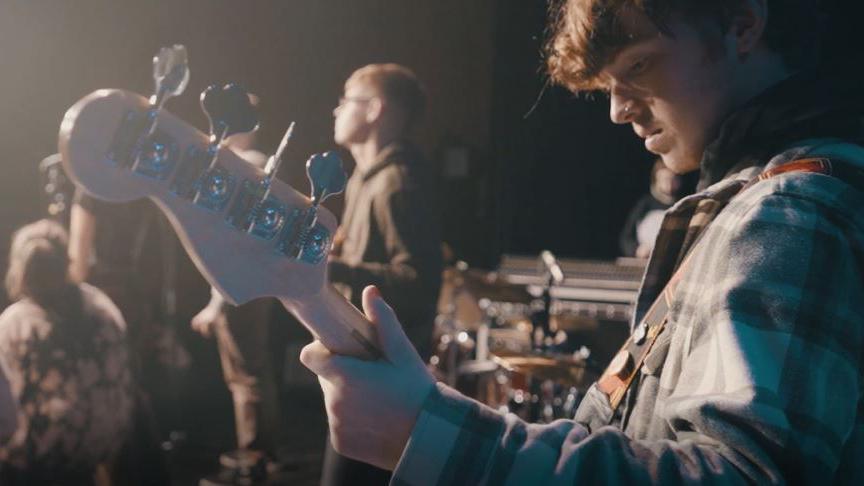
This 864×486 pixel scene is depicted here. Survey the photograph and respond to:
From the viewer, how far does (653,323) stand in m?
1.31

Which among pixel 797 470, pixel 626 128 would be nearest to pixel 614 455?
pixel 797 470

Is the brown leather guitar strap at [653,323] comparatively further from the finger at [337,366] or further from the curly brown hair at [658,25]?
the finger at [337,366]

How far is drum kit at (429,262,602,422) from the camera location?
143 inches

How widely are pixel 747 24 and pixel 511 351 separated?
280 cm

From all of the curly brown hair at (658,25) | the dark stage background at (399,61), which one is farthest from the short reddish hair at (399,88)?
the dark stage background at (399,61)

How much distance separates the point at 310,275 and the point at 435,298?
2.18m

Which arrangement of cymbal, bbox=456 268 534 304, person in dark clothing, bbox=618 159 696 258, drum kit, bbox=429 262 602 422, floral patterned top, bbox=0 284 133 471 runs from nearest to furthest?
floral patterned top, bbox=0 284 133 471
drum kit, bbox=429 262 602 422
person in dark clothing, bbox=618 159 696 258
cymbal, bbox=456 268 534 304

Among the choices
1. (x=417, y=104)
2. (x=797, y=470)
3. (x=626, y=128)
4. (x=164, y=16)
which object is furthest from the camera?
(x=626, y=128)

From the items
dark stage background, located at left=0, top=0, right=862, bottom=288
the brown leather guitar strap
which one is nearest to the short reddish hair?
the brown leather guitar strap

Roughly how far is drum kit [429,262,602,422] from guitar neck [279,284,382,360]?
2409 mm

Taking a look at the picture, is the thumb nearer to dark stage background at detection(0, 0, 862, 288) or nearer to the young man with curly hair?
the young man with curly hair

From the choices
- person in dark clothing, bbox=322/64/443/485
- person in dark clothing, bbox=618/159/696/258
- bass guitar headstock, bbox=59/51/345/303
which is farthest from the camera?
person in dark clothing, bbox=618/159/696/258

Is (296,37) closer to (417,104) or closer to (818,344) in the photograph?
(417,104)

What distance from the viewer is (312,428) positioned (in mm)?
6656
